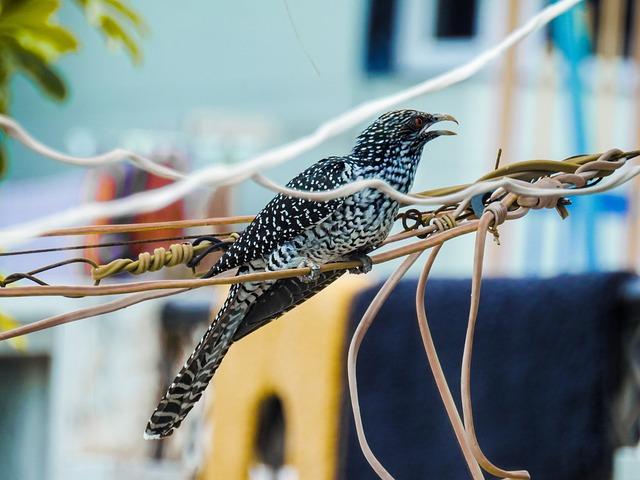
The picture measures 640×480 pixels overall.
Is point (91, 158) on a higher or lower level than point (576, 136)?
lower

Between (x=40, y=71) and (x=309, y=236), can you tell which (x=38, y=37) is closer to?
(x=40, y=71)

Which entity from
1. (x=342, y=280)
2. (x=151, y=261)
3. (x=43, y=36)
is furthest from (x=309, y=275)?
(x=342, y=280)

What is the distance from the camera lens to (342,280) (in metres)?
3.74

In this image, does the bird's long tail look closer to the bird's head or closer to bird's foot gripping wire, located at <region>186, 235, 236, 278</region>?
bird's foot gripping wire, located at <region>186, 235, 236, 278</region>

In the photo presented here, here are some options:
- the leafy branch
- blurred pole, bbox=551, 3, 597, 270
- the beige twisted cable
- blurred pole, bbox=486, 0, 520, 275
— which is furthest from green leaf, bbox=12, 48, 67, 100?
blurred pole, bbox=486, 0, 520, 275

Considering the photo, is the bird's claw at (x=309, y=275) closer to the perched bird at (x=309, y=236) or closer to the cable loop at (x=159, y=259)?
the perched bird at (x=309, y=236)

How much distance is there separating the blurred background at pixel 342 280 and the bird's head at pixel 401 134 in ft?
0.52

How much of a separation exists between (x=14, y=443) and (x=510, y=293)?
4055 millimetres

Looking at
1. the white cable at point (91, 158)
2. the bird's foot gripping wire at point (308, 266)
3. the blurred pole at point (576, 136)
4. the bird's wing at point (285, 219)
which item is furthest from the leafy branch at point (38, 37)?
the blurred pole at point (576, 136)

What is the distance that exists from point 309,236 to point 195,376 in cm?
32

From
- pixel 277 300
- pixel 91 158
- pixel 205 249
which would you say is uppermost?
pixel 91 158

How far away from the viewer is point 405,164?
2.36 meters

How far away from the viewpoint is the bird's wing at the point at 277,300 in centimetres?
241

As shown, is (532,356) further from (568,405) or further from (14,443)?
(14,443)
